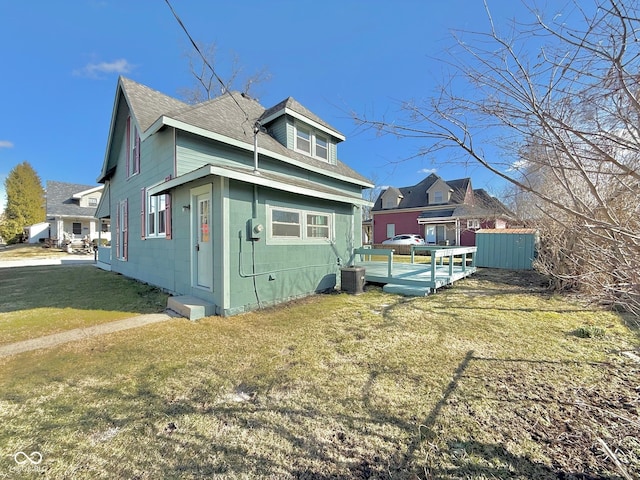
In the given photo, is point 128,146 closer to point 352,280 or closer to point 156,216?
point 156,216

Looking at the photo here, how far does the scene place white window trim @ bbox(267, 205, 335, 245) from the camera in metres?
6.46

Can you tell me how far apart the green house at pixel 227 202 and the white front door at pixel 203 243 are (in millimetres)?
23

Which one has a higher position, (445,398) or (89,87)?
(89,87)

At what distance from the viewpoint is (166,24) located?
4.76 metres

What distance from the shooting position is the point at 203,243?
6.18 metres

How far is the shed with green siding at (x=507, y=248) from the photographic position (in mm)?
12430

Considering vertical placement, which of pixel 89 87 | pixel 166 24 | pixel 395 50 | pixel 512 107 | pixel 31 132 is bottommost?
pixel 512 107

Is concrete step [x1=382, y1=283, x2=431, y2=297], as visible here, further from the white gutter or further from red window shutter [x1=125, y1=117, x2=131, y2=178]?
red window shutter [x1=125, y1=117, x2=131, y2=178]

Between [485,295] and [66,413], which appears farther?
[485,295]

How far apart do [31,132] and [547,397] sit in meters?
38.3

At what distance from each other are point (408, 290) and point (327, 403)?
17.8ft

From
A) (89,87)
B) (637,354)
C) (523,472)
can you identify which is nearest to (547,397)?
(523,472)

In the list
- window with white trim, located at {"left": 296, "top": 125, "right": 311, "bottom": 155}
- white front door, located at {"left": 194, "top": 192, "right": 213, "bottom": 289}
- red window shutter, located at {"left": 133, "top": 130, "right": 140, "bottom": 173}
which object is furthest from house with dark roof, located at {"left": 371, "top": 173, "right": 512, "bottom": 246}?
red window shutter, located at {"left": 133, "top": 130, "right": 140, "bottom": 173}

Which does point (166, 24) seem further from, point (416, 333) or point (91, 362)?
point (416, 333)
